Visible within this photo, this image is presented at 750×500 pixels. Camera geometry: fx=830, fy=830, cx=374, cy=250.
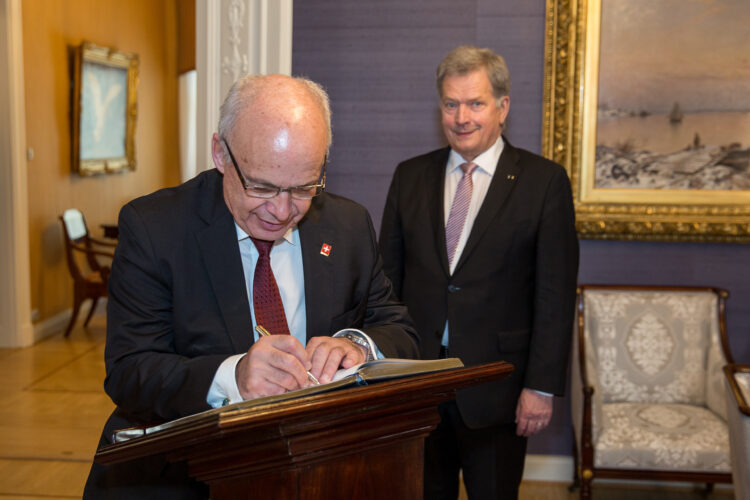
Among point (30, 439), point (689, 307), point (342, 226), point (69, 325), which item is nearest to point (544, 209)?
point (342, 226)

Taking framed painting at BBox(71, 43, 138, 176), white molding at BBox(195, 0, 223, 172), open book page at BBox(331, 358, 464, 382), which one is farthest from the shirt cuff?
framed painting at BBox(71, 43, 138, 176)

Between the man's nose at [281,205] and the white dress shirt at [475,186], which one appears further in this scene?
the white dress shirt at [475,186]

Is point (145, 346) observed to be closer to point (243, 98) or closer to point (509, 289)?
point (243, 98)

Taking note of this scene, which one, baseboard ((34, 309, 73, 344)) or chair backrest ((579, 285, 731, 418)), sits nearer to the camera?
chair backrest ((579, 285, 731, 418))

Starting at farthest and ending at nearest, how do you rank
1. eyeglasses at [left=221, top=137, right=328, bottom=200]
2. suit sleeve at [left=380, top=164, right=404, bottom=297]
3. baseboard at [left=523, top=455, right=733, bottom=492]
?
baseboard at [left=523, top=455, right=733, bottom=492]
suit sleeve at [left=380, top=164, right=404, bottom=297]
eyeglasses at [left=221, top=137, right=328, bottom=200]

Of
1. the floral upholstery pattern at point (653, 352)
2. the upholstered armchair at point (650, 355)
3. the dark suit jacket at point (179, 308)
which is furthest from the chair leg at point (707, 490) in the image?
the dark suit jacket at point (179, 308)

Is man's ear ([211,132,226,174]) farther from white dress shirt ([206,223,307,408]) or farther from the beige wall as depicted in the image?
the beige wall

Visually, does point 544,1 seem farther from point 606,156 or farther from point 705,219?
point 705,219

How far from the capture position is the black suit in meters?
2.93

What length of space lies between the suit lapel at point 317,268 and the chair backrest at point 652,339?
2568 millimetres

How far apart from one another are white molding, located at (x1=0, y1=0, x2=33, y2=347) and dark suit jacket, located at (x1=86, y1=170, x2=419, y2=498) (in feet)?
20.1

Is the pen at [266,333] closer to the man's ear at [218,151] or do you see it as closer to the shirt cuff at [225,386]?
the shirt cuff at [225,386]

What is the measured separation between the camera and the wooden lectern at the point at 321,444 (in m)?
1.27


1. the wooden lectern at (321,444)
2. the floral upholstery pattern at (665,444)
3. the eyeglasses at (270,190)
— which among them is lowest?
the floral upholstery pattern at (665,444)
